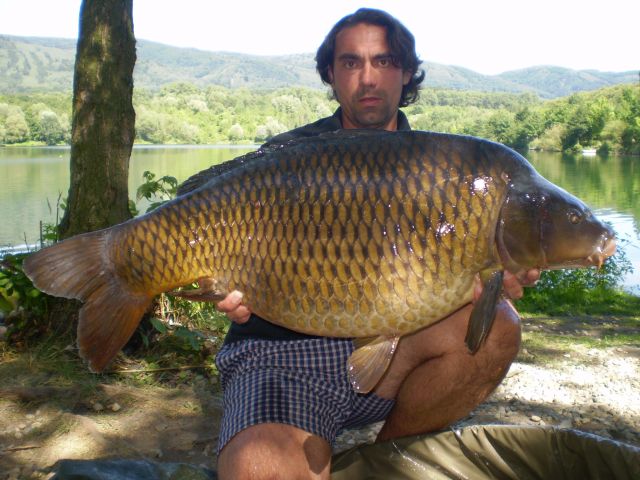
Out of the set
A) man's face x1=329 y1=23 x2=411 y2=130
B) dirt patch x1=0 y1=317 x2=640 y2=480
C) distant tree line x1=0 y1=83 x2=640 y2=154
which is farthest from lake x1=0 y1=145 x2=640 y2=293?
distant tree line x1=0 y1=83 x2=640 y2=154

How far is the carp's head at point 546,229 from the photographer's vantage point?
1347 mm

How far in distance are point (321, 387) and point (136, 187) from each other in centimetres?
1434

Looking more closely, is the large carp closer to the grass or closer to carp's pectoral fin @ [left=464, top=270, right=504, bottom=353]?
carp's pectoral fin @ [left=464, top=270, right=504, bottom=353]

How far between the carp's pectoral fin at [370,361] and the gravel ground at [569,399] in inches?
30.8

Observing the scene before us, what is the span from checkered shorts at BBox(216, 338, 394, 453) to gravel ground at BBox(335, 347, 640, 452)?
0.53m

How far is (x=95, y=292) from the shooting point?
4.88ft

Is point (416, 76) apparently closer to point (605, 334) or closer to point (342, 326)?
point (342, 326)

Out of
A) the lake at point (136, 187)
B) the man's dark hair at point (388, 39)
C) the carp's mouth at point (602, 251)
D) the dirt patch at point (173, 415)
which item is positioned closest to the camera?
the carp's mouth at point (602, 251)

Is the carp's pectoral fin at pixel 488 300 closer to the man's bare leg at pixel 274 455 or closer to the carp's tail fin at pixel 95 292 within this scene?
the man's bare leg at pixel 274 455

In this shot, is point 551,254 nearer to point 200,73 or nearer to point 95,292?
point 95,292

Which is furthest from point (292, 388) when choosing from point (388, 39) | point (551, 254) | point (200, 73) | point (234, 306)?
point (200, 73)

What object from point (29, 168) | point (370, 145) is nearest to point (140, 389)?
point (370, 145)

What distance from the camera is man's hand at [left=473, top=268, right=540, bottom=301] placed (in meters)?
1.37

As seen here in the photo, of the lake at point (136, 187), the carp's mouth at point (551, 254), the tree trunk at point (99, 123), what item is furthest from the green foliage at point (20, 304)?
the carp's mouth at point (551, 254)
